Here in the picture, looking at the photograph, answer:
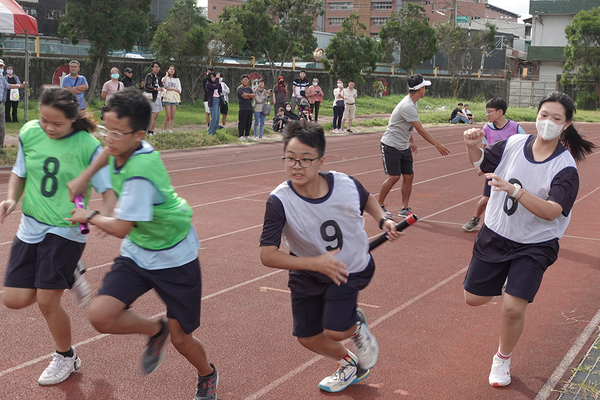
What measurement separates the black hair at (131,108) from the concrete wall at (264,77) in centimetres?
2315

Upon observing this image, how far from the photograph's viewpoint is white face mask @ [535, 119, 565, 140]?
4090 mm

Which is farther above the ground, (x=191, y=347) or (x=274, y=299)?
(x=191, y=347)

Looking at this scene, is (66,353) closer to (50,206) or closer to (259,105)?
(50,206)

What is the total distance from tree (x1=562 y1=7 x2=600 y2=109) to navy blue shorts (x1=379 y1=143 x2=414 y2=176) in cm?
3848

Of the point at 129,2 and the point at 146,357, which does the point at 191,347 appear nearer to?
the point at 146,357

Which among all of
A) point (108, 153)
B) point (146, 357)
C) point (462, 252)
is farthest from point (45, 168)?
point (462, 252)

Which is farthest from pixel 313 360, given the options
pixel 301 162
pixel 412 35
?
pixel 412 35

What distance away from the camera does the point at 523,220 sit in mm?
4121

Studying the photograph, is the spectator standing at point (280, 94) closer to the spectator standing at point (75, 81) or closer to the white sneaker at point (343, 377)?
the spectator standing at point (75, 81)

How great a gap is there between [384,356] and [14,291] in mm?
2428

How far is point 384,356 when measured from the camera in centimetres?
468

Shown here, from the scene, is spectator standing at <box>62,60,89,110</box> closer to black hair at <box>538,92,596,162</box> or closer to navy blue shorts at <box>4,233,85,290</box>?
navy blue shorts at <box>4,233,85,290</box>

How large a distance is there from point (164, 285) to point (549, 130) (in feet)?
8.01

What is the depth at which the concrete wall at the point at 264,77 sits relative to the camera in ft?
83.4
